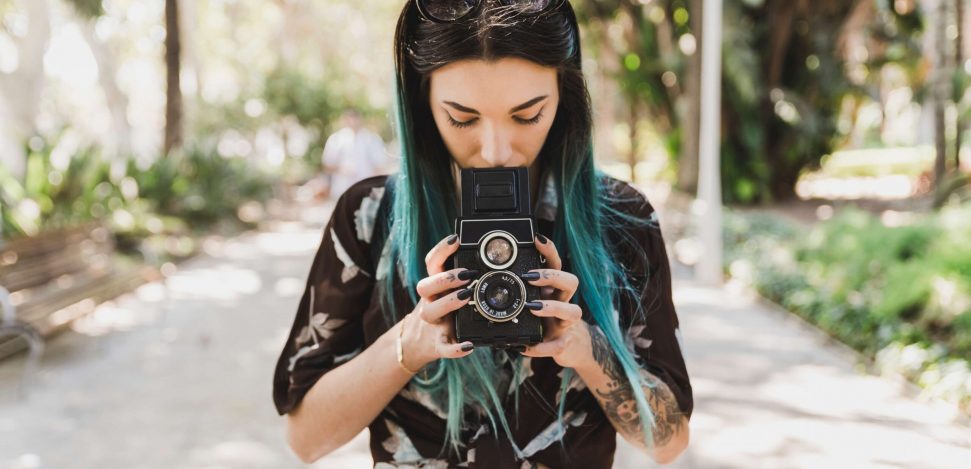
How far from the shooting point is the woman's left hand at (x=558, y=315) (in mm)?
1517

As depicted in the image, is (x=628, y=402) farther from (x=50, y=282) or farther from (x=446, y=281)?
(x=50, y=282)

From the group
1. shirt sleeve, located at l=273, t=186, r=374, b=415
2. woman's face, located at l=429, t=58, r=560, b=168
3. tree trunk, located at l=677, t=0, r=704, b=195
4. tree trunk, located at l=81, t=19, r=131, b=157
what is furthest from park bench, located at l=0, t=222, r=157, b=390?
tree trunk, located at l=81, t=19, r=131, b=157

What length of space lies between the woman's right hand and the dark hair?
12 cm

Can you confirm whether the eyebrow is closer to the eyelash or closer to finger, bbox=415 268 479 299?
the eyelash

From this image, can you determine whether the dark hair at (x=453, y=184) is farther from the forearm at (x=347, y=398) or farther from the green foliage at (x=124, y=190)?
the green foliage at (x=124, y=190)

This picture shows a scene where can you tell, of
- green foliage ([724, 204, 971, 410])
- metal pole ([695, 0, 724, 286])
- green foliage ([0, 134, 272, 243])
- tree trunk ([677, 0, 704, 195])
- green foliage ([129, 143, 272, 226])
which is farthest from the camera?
tree trunk ([677, 0, 704, 195])

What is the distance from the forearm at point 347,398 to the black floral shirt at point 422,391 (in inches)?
1.6

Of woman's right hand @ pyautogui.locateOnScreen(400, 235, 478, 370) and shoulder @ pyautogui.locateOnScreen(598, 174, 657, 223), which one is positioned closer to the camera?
woman's right hand @ pyautogui.locateOnScreen(400, 235, 478, 370)

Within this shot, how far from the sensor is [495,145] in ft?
5.36

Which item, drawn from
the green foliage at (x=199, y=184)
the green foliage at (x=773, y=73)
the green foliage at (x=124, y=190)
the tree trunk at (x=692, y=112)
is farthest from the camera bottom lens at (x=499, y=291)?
the green foliage at (x=773, y=73)

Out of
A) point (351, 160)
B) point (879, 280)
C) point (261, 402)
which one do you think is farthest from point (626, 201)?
point (351, 160)

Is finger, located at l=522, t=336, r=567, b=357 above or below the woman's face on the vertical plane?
below

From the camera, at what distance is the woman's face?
5.26 feet

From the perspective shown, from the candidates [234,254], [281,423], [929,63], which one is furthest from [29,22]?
[929,63]
